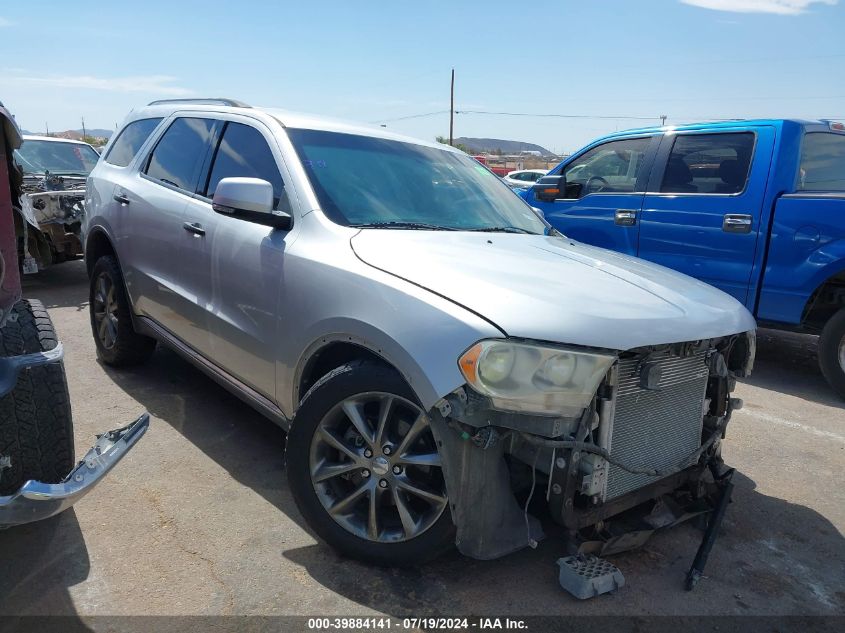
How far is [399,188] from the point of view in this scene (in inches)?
129

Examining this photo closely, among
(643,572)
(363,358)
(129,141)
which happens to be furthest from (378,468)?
(129,141)

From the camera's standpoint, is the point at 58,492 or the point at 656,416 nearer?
the point at 58,492

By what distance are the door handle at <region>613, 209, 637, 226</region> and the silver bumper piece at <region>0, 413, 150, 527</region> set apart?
494 cm

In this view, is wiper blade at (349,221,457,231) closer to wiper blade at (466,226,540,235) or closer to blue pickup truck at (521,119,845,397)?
wiper blade at (466,226,540,235)

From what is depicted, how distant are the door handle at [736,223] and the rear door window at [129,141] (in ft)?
14.5

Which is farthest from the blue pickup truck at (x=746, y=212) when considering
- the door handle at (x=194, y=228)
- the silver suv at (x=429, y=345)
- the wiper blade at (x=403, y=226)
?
the door handle at (x=194, y=228)

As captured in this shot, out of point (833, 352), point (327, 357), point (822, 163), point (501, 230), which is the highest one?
Result: point (822, 163)

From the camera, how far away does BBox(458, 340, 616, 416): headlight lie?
2.11 m

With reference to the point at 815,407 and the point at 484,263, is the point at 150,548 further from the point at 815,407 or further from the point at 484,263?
the point at 815,407

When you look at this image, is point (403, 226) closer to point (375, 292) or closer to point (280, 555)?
point (375, 292)

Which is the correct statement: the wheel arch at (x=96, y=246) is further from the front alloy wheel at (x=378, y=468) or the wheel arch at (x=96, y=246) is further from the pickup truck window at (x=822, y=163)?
the pickup truck window at (x=822, y=163)

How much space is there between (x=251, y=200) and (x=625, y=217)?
4129 mm

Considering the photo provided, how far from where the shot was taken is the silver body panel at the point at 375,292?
221 cm

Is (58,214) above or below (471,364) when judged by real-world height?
below
